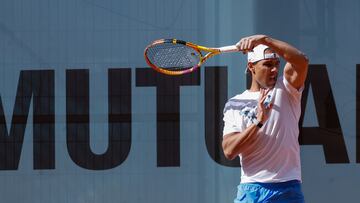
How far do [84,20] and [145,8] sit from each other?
0.41 m

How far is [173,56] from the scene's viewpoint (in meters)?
4.41

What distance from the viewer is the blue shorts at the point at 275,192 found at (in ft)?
11.9

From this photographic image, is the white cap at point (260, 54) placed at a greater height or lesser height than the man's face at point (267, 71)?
greater

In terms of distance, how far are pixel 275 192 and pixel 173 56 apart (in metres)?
1.13

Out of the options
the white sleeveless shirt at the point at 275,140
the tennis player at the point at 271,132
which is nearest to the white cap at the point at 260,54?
the tennis player at the point at 271,132

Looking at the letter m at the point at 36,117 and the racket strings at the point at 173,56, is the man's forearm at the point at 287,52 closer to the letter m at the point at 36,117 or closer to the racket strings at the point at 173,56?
the racket strings at the point at 173,56

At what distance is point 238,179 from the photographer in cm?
514

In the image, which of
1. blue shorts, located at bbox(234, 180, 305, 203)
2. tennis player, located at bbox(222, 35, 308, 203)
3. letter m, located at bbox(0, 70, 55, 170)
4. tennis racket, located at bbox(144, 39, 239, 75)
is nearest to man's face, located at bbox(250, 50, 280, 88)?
tennis player, located at bbox(222, 35, 308, 203)

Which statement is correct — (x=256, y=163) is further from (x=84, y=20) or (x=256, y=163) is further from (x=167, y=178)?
(x=84, y=20)

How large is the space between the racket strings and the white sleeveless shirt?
691mm

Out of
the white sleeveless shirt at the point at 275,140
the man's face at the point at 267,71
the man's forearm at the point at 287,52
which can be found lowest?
the white sleeveless shirt at the point at 275,140

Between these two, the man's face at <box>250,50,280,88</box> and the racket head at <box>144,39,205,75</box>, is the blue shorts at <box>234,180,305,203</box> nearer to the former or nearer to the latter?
the man's face at <box>250,50,280,88</box>

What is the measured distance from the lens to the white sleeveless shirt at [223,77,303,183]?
11.9ft

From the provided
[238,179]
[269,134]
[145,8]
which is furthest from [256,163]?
[145,8]
